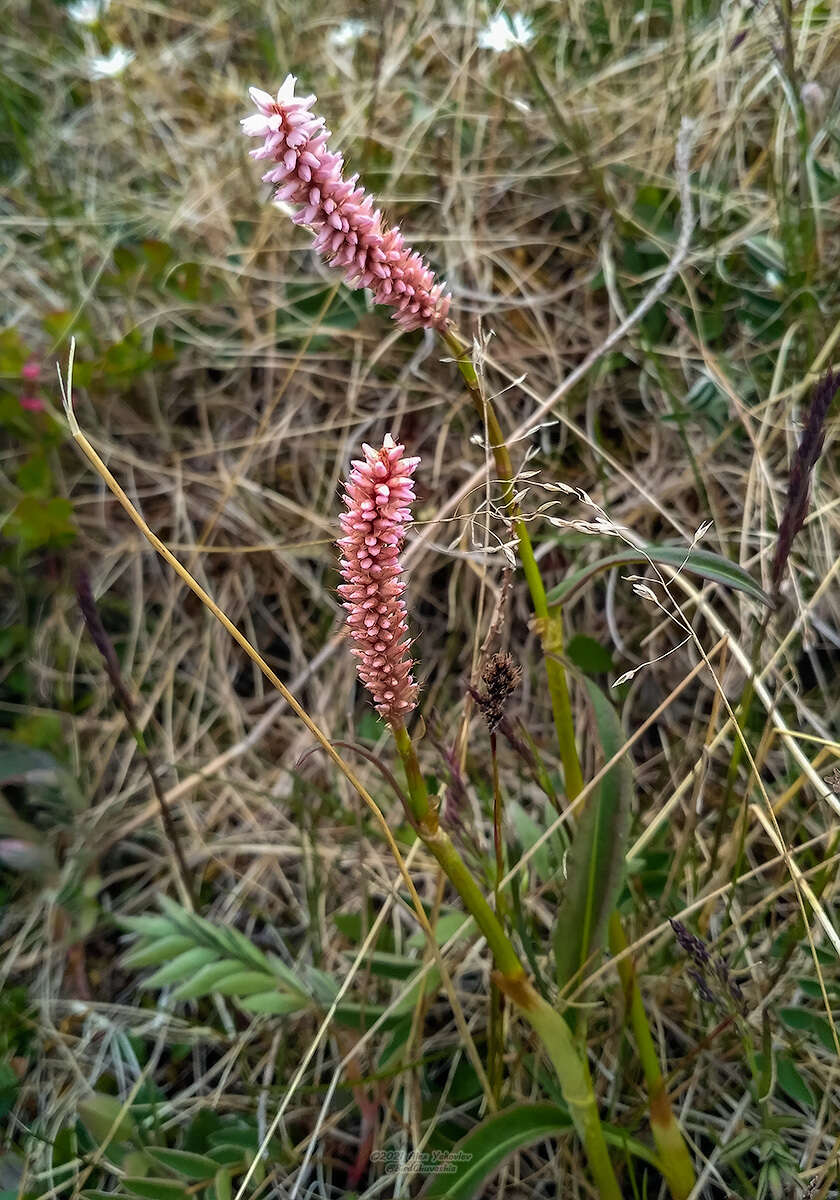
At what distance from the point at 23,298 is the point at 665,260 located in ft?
4.70

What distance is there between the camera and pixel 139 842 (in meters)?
1.75

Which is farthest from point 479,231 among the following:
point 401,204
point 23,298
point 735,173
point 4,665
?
point 4,665

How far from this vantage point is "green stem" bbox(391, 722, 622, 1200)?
885mm

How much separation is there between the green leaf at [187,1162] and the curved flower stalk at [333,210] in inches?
37.5

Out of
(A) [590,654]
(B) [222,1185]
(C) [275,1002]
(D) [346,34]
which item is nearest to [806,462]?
(A) [590,654]

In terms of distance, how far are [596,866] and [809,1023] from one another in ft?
1.17

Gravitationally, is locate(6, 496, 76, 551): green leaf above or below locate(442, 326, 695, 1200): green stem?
above

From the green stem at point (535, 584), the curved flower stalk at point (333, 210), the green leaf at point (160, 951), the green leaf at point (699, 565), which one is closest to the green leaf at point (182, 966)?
the green leaf at point (160, 951)

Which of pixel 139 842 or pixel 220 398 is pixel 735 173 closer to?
pixel 220 398

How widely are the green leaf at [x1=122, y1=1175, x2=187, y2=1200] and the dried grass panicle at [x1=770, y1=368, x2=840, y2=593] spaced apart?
3.06 ft

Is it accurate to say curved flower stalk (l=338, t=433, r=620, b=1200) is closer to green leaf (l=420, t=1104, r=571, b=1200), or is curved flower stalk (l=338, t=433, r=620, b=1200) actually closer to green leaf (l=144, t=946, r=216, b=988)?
green leaf (l=420, t=1104, r=571, b=1200)

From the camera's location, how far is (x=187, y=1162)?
1.12 metres

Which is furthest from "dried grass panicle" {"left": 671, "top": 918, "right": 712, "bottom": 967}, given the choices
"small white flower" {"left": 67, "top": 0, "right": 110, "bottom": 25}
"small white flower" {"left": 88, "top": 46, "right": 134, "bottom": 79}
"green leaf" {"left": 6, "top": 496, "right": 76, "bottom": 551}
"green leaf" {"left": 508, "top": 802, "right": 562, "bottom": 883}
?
"small white flower" {"left": 67, "top": 0, "right": 110, "bottom": 25}

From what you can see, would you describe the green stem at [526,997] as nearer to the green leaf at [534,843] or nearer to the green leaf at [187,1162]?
the green leaf at [534,843]
